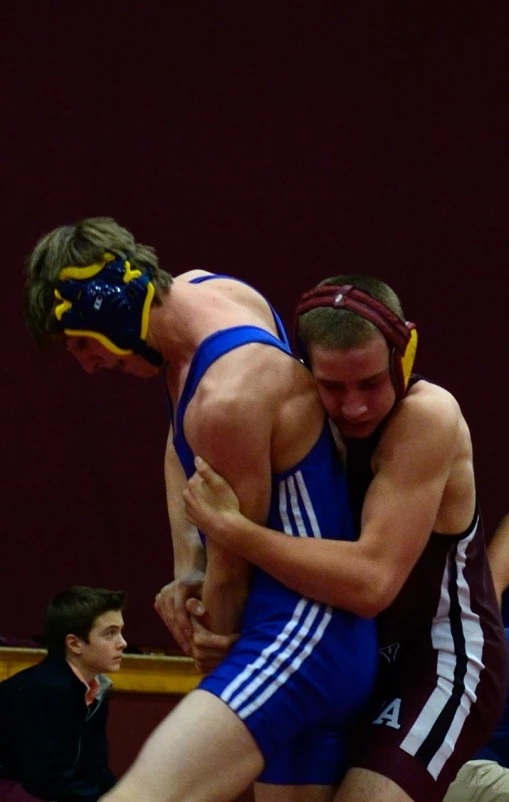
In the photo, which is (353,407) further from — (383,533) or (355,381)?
(383,533)

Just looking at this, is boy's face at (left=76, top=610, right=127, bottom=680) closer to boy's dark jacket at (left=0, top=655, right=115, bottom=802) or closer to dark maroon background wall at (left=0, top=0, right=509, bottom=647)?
boy's dark jacket at (left=0, top=655, right=115, bottom=802)

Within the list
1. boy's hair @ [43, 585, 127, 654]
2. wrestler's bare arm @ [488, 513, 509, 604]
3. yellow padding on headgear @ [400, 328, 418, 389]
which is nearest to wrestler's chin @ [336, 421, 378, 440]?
yellow padding on headgear @ [400, 328, 418, 389]

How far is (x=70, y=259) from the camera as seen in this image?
104 inches

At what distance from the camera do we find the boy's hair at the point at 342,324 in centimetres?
254

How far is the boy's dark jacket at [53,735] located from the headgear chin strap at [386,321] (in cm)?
224

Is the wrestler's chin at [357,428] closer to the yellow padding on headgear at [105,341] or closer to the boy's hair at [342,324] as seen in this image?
the boy's hair at [342,324]

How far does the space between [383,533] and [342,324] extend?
0.40m

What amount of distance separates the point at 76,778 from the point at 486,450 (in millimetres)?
2368

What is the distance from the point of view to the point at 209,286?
2.76 meters

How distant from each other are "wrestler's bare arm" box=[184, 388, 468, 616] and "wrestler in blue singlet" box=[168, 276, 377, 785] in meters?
0.06

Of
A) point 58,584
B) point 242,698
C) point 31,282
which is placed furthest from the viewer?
Answer: point 58,584

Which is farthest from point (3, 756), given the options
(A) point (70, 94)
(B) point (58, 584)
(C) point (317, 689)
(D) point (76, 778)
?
(A) point (70, 94)

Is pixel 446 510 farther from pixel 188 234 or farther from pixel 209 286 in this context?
pixel 188 234

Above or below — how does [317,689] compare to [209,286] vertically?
below
